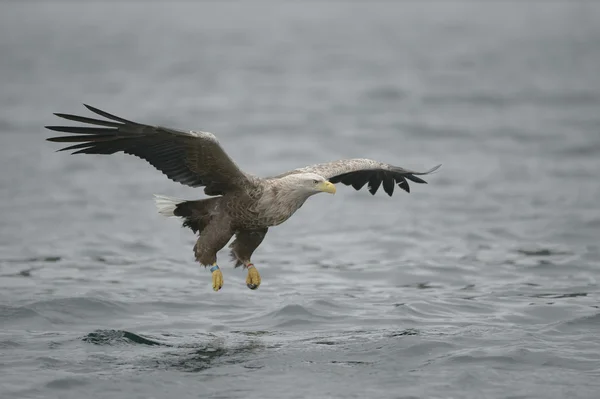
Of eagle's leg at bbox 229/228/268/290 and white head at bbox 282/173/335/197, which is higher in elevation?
white head at bbox 282/173/335/197

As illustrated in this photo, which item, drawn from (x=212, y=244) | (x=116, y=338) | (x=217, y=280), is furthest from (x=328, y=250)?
(x=116, y=338)

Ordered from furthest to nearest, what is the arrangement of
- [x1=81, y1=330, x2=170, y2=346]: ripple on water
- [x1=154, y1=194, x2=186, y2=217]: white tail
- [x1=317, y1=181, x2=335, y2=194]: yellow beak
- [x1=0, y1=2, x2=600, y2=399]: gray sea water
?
[x1=154, y1=194, x2=186, y2=217]: white tail
[x1=81, y1=330, x2=170, y2=346]: ripple on water
[x1=317, y1=181, x2=335, y2=194]: yellow beak
[x1=0, y1=2, x2=600, y2=399]: gray sea water

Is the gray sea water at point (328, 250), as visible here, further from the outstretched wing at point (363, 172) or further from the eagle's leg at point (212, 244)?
the outstretched wing at point (363, 172)

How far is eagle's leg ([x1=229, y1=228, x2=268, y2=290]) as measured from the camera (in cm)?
1045

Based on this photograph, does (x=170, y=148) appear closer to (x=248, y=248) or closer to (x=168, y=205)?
(x=168, y=205)

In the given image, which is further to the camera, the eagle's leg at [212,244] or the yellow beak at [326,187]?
the eagle's leg at [212,244]

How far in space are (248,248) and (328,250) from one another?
458cm

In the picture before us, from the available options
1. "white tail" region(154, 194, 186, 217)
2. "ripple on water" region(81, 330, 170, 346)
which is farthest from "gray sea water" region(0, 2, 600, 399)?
"white tail" region(154, 194, 186, 217)

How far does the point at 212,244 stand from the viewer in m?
10.2

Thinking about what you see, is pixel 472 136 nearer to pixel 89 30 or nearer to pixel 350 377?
pixel 350 377

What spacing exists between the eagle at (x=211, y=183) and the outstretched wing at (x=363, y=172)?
8.0 inches

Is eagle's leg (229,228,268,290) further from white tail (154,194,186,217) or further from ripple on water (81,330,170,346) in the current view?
ripple on water (81,330,170,346)

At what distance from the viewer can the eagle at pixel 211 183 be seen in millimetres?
9547

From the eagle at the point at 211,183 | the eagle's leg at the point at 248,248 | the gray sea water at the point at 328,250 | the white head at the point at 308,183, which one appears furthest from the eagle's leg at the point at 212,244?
the white head at the point at 308,183
